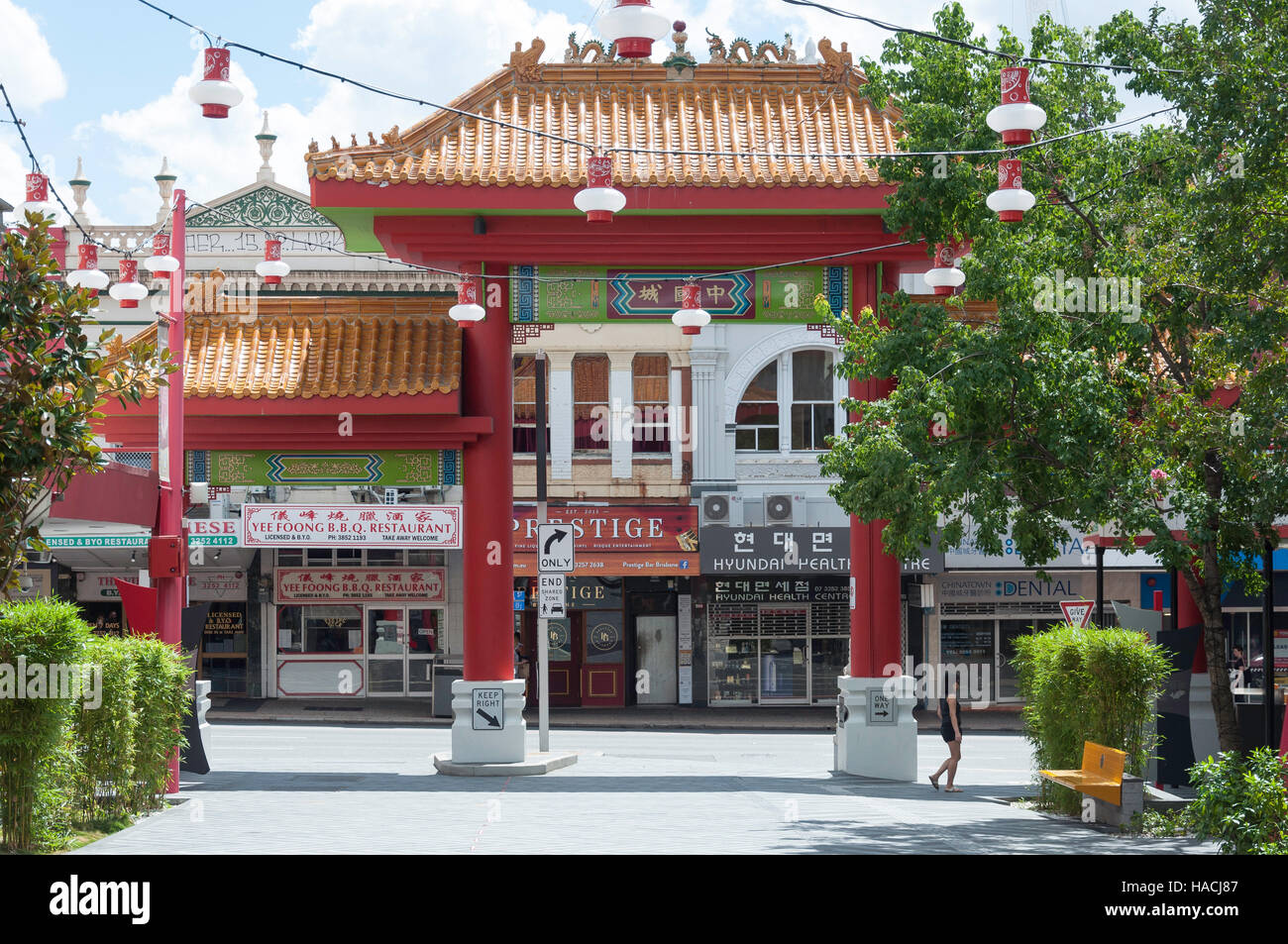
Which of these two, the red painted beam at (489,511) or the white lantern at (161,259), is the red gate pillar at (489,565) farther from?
the white lantern at (161,259)

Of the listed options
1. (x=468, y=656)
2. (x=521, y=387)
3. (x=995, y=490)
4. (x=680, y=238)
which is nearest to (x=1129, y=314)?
(x=995, y=490)

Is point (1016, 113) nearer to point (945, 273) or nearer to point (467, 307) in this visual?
point (945, 273)

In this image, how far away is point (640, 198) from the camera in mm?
17938

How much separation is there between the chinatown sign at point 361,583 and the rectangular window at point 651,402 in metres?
5.76

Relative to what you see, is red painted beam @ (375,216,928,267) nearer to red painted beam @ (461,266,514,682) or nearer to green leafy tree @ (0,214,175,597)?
red painted beam @ (461,266,514,682)

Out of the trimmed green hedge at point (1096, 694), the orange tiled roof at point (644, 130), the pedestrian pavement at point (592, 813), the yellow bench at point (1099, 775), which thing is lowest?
the pedestrian pavement at point (592, 813)

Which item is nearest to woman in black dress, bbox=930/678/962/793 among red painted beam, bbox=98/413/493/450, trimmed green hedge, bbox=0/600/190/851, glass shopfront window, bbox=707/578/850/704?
red painted beam, bbox=98/413/493/450

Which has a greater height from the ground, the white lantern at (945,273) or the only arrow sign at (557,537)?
the white lantern at (945,273)

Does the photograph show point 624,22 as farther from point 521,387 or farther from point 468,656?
point 521,387

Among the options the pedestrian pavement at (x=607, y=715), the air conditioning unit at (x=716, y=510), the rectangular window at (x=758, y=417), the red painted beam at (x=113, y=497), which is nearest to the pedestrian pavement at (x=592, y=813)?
the red painted beam at (x=113, y=497)

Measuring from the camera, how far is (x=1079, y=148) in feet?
53.1

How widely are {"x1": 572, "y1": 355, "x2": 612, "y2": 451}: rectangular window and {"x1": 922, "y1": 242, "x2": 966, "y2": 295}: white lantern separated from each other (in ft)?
56.4

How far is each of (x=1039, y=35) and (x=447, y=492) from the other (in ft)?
71.2

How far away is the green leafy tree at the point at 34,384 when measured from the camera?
37.2 feet
